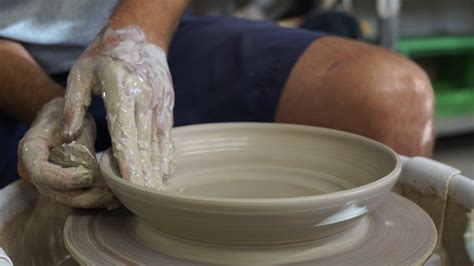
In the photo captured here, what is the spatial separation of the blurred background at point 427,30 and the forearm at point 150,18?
44.9 inches

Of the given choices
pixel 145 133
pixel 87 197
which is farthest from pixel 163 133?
pixel 87 197

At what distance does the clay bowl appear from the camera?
2.15 ft

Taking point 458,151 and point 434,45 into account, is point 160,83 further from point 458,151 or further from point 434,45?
point 458,151

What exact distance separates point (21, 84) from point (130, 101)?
1.63 feet

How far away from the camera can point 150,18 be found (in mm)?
1021

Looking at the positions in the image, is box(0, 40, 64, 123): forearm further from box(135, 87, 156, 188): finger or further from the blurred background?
the blurred background

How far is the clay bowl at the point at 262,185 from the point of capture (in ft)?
2.15

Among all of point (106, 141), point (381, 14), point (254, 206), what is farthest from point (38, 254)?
point (381, 14)

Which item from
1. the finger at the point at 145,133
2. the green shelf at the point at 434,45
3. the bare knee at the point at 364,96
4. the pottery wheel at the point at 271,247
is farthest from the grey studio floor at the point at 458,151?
the finger at the point at 145,133

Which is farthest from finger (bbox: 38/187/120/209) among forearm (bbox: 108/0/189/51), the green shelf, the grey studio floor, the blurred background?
the green shelf

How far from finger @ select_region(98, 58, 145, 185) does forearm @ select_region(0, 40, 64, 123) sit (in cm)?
38

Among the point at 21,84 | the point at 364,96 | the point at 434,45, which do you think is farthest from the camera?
the point at 434,45

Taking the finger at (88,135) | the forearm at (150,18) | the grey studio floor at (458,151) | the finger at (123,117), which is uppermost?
the forearm at (150,18)

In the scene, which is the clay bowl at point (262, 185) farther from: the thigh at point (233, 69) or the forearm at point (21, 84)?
the forearm at point (21, 84)
